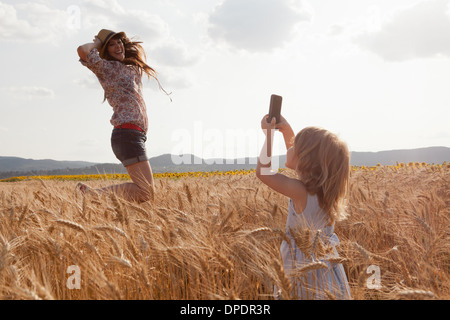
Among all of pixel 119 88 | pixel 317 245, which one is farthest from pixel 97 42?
pixel 317 245

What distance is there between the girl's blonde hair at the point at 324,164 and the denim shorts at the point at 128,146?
1.76 metres

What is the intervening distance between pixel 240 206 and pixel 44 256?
1.48 meters

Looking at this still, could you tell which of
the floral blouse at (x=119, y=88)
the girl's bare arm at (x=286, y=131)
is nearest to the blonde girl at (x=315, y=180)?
the girl's bare arm at (x=286, y=131)

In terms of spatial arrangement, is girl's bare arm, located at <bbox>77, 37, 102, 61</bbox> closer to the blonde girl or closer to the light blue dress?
the blonde girl

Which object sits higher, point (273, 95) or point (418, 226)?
point (273, 95)

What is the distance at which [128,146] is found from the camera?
3.27 meters

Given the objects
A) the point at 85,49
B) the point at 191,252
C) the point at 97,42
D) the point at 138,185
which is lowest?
the point at 191,252

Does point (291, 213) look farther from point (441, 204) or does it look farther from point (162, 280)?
point (441, 204)

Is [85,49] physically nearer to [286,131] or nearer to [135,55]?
[135,55]

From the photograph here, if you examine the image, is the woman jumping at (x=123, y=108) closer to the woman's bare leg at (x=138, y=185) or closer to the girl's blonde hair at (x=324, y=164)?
the woman's bare leg at (x=138, y=185)

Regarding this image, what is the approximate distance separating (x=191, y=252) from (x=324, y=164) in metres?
0.88

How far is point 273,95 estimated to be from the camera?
6.90 ft

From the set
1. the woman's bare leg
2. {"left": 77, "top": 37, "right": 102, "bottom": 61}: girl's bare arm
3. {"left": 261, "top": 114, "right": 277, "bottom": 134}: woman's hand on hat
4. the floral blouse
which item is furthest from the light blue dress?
{"left": 77, "top": 37, "right": 102, "bottom": 61}: girl's bare arm
